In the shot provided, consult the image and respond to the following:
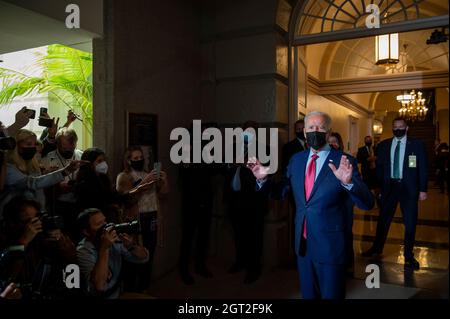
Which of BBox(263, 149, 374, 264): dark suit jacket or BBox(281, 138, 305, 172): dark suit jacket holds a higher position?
BBox(281, 138, 305, 172): dark suit jacket

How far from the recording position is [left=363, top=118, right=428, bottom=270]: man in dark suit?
15.4 feet

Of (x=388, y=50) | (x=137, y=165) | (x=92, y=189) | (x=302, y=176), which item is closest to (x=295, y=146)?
(x=137, y=165)

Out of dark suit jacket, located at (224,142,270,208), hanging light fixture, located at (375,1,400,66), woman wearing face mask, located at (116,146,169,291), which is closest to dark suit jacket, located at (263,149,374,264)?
woman wearing face mask, located at (116,146,169,291)

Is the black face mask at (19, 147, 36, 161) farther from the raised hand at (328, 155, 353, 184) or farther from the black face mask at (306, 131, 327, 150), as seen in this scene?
the raised hand at (328, 155, 353, 184)

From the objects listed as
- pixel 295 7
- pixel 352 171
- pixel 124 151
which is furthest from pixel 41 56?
pixel 352 171

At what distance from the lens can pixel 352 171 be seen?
2561mm

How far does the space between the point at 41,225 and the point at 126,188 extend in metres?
1.09

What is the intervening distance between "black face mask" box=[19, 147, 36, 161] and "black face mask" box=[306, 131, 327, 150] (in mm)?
1973

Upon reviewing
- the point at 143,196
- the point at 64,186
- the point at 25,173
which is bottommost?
the point at 143,196

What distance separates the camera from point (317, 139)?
9.11 feet

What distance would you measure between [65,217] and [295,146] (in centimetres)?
253

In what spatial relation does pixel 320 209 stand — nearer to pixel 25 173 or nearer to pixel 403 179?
pixel 25 173

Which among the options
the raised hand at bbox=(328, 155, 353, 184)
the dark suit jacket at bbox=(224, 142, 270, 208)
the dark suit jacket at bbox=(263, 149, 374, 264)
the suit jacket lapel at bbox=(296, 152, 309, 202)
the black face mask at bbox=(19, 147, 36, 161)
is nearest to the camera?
the raised hand at bbox=(328, 155, 353, 184)

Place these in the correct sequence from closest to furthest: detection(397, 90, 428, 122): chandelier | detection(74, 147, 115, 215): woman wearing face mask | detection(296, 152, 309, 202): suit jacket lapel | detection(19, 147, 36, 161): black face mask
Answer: detection(296, 152, 309, 202): suit jacket lapel
detection(19, 147, 36, 161): black face mask
detection(74, 147, 115, 215): woman wearing face mask
detection(397, 90, 428, 122): chandelier
